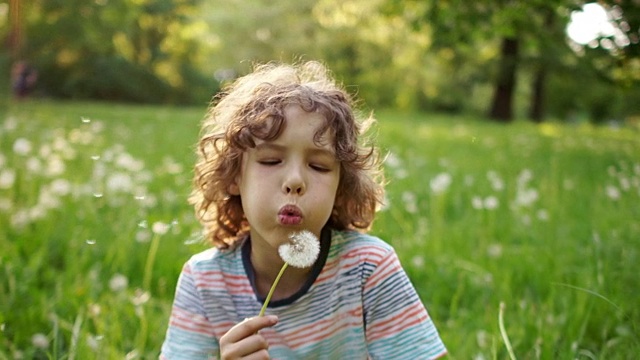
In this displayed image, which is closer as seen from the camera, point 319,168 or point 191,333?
point 319,168

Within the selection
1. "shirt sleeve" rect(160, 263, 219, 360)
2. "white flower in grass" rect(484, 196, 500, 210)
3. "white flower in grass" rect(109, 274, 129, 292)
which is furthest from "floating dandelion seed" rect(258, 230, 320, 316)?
"white flower in grass" rect(484, 196, 500, 210)

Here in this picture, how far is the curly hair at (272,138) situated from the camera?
157 centimetres

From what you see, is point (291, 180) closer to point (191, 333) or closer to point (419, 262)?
point (191, 333)

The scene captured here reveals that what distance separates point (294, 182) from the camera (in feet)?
4.69

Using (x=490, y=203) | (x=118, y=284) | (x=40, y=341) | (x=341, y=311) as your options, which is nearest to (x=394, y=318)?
(x=341, y=311)

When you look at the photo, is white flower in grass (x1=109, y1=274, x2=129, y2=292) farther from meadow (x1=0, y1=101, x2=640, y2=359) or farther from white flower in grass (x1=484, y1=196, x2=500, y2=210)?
white flower in grass (x1=484, y1=196, x2=500, y2=210)

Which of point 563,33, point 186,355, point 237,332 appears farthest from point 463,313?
point 563,33

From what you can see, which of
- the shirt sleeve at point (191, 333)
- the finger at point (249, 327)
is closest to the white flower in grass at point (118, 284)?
the shirt sleeve at point (191, 333)

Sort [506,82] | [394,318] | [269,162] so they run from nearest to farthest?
[269,162], [394,318], [506,82]

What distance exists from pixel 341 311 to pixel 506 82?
19939mm

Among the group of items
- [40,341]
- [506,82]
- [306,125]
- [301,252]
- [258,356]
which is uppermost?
[506,82]

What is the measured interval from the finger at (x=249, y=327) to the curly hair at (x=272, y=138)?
1.33 feet

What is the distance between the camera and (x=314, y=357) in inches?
65.6

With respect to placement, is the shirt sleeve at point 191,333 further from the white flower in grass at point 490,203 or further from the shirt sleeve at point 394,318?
→ the white flower in grass at point 490,203
